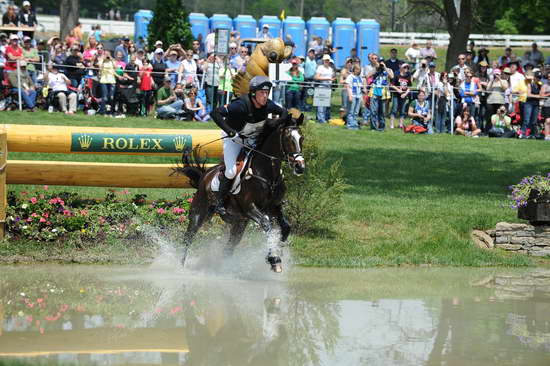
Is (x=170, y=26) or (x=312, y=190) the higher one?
(x=170, y=26)

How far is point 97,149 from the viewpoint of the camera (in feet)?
45.3

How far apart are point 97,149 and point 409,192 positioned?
6.79m

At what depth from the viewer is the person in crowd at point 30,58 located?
2452 centimetres

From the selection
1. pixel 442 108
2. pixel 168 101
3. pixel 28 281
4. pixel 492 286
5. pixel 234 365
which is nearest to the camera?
pixel 234 365

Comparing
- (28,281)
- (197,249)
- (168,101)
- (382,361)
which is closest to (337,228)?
(197,249)

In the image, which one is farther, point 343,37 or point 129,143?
point 343,37

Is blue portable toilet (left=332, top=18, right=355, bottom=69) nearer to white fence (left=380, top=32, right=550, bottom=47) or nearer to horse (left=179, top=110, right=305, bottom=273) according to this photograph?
white fence (left=380, top=32, right=550, bottom=47)

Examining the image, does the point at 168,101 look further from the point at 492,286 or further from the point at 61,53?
the point at 492,286

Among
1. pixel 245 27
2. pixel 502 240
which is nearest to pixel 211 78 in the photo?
pixel 502 240

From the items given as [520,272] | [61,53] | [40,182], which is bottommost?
[520,272]

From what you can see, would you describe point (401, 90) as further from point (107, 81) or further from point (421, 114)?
point (107, 81)

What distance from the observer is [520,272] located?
43.3 feet

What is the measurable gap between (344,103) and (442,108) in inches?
114

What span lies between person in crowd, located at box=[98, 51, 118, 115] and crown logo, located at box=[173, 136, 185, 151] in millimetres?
10967
